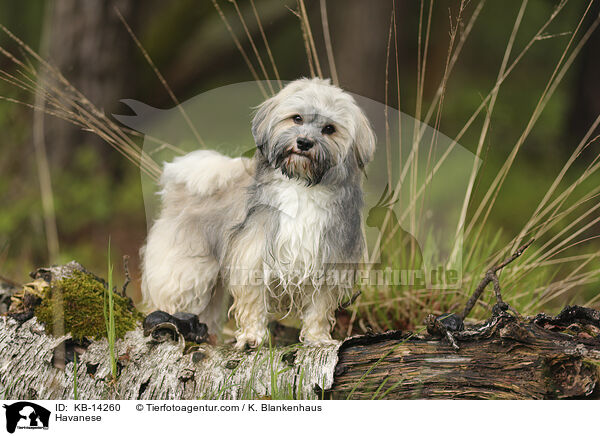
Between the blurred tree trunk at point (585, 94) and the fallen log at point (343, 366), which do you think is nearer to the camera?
the fallen log at point (343, 366)

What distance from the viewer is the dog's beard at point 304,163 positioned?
2.57 m

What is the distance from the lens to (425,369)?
2580 mm

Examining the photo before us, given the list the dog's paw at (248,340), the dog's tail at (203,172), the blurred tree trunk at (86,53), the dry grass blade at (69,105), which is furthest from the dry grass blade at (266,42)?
the dog's paw at (248,340)

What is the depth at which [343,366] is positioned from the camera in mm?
2613

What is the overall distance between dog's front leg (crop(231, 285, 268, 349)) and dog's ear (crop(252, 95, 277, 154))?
63 centimetres

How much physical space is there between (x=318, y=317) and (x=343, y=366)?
15.1 inches

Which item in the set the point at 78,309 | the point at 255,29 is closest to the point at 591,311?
the point at 255,29

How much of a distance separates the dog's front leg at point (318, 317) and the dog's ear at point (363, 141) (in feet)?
1.97

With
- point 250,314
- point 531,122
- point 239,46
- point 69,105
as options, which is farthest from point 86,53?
point 531,122

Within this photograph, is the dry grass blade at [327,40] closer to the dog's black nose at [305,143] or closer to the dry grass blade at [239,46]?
the dry grass blade at [239,46]

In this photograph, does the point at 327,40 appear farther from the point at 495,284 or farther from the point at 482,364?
the point at 482,364

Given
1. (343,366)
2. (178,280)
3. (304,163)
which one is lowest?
(343,366)
